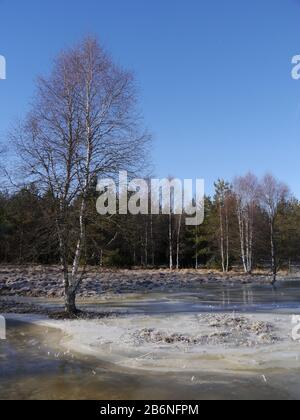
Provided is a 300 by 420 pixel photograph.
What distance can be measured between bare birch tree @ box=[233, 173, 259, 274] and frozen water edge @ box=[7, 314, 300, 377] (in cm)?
2718

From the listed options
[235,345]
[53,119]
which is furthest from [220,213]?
[235,345]

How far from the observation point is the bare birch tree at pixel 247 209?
39.5m

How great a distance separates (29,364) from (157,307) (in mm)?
7764

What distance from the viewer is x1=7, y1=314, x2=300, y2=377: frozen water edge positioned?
25.6 feet

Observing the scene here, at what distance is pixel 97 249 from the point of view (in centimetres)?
Result: 1364

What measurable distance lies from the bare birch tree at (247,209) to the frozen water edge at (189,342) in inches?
1070

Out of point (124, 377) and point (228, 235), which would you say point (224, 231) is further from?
point (124, 377)

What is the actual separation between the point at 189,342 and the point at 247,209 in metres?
32.1

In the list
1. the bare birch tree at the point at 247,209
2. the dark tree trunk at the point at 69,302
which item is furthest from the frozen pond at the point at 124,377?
the bare birch tree at the point at 247,209

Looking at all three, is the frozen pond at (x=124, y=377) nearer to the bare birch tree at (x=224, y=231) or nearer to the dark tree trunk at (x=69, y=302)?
the dark tree trunk at (x=69, y=302)

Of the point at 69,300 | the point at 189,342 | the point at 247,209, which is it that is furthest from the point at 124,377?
the point at 247,209

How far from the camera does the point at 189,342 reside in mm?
9344

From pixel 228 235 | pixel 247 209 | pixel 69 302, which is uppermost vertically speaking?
pixel 247 209
